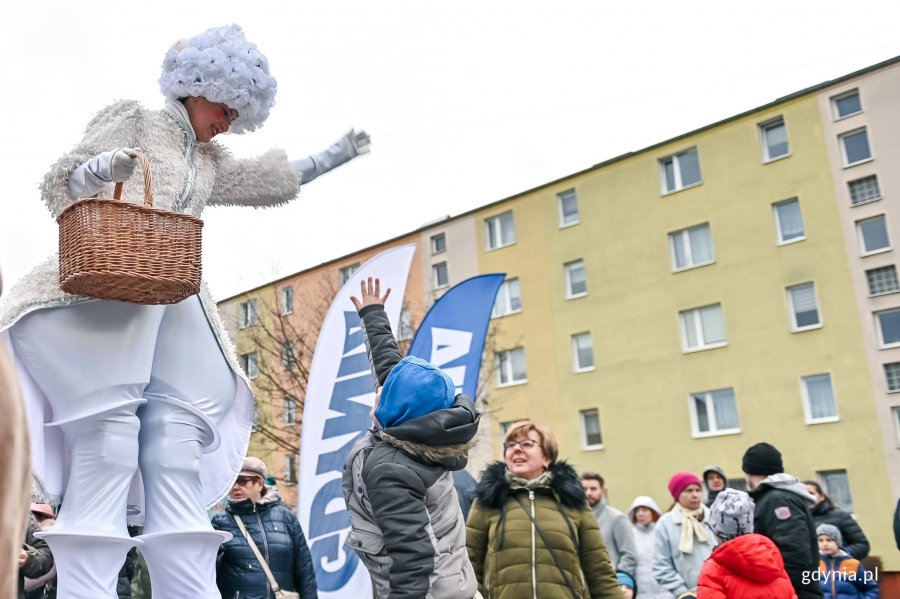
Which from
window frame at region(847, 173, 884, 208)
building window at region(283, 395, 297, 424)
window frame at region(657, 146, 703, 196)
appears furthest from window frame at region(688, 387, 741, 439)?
building window at region(283, 395, 297, 424)

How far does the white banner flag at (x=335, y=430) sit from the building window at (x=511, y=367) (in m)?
25.1

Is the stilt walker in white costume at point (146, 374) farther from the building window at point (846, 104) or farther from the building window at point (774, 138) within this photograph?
the building window at point (846, 104)

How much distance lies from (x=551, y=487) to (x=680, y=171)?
26320mm

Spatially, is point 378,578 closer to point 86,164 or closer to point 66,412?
point 66,412

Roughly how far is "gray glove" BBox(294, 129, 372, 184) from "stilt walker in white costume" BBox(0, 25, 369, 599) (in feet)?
1.45

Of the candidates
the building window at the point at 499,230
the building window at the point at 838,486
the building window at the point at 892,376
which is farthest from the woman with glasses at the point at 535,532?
the building window at the point at 499,230

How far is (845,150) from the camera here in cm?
2584

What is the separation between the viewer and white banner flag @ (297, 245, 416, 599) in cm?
566

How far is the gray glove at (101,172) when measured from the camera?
8.35 feet

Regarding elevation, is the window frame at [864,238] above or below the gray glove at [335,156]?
above

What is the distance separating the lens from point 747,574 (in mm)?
4383

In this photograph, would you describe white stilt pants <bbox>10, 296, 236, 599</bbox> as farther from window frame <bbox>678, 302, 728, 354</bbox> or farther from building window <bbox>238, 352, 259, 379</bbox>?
window frame <bbox>678, 302, 728, 354</bbox>

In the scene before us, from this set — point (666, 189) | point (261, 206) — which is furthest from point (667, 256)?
point (261, 206)

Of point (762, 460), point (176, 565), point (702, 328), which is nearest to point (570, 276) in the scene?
point (702, 328)
